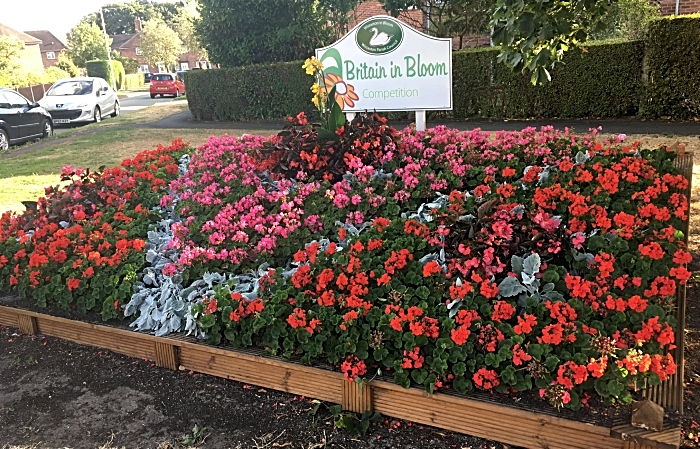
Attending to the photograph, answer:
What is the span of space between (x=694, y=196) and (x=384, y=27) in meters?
3.84

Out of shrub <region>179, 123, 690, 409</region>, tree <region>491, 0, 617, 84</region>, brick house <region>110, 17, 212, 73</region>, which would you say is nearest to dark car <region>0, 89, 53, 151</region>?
shrub <region>179, 123, 690, 409</region>

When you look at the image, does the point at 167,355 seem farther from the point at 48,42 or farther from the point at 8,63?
the point at 48,42

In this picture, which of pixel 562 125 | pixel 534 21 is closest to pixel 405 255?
pixel 534 21

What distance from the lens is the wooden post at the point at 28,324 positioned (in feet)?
12.5

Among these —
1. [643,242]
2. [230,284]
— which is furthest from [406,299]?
[643,242]

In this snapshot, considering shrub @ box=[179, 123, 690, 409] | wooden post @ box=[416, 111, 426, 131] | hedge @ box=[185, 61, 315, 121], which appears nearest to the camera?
shrub @ box=[179, 123, 690, 409]

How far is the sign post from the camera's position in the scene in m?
6.28

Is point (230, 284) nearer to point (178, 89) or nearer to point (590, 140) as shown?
point (590, 140)

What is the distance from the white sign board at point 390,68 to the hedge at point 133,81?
149 ft

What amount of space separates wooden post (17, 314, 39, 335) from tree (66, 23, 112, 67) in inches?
1952

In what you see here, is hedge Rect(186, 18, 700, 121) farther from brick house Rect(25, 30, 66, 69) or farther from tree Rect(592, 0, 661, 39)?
brick house Rect(25, 30, 66, 69)

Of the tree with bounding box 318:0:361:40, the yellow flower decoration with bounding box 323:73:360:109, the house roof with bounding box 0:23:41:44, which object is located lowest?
the yellow flower decoration with bounding box 323:73:360:109

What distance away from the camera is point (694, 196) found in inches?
232

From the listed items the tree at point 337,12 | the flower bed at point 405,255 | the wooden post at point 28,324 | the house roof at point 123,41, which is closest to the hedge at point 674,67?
the flower bed at point 405,255
